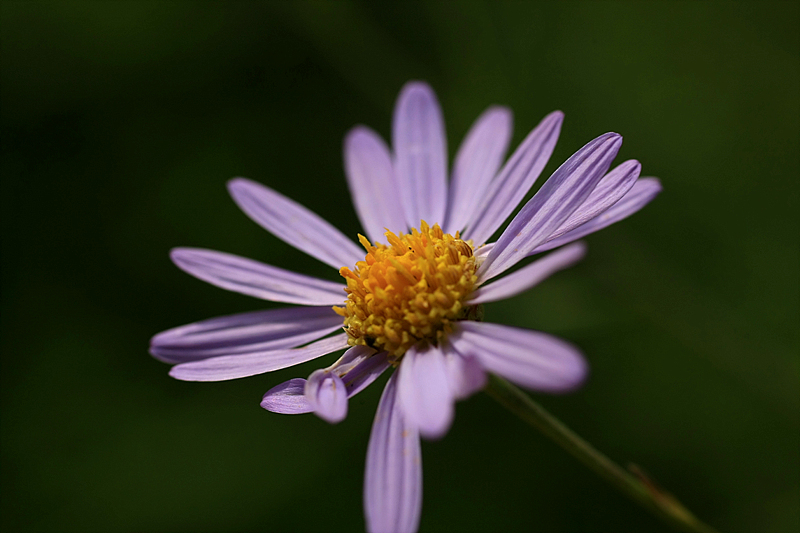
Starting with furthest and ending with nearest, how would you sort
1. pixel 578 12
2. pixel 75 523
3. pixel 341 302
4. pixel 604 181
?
1. pixel 578 12
2. pixel 75 523
3. pixel 341 302
4. pixel 604 181

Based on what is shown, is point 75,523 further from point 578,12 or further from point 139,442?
point 578,12

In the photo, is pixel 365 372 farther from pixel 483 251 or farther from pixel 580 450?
pixel 580 450

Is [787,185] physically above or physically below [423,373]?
below

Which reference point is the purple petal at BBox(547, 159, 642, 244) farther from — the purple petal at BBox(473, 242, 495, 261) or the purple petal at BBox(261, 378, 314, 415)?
→ the purple petal at BBox(261, 378, 314, 415)

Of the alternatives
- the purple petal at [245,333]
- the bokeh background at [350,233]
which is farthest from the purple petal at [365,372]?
the bokeh background at [350,233]

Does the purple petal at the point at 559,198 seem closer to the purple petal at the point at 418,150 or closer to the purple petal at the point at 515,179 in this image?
the purple petal at the point at 515,179

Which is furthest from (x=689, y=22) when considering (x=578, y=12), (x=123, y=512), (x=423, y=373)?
(x=123, y=512)

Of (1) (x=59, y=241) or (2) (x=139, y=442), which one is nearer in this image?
(2) (x=139, y=442)
